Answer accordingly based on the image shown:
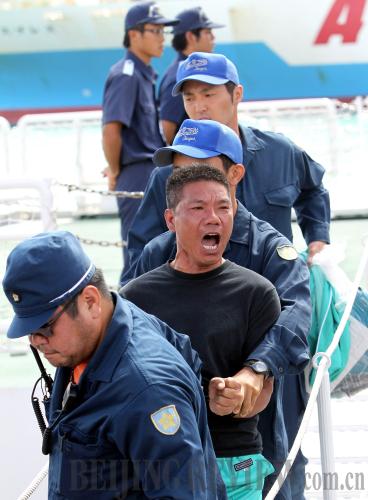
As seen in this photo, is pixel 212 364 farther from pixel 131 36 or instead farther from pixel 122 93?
pixel 131 36

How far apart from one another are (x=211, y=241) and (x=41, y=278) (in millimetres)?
775

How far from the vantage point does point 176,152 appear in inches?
123

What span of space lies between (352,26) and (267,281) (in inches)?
1131

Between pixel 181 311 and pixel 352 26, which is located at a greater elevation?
pixel 181 311

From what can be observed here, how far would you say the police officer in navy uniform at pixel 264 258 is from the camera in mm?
2842

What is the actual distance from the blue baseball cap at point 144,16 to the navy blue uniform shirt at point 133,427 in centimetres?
446

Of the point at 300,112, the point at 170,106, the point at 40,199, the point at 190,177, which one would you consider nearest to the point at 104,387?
the point at 190,177

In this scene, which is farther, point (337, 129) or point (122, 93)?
point (337, 129)

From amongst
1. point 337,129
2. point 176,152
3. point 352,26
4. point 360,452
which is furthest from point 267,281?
point 352,26

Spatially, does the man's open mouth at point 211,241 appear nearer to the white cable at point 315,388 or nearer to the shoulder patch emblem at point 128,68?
the white cable at point 315,388

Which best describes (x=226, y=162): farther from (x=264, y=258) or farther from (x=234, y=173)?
(x=264, y=258)

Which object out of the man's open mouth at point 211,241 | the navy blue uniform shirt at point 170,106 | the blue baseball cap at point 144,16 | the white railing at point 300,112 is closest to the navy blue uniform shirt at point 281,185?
the man's open mouth at point 211,241

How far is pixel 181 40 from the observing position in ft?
22.9

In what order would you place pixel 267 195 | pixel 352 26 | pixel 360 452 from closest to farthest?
1. pixel 267 195
2. pixel 360 452
3. pixel 352 26
